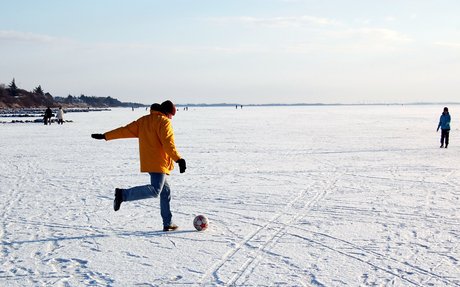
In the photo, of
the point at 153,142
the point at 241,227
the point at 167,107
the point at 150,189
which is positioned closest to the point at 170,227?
the point at 150,189

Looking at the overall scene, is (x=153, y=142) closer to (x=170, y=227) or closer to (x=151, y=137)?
(x=151, y=137)

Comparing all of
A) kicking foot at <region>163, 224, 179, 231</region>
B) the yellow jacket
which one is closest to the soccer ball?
kicking foot at <region>163, 224, 179, 231</region>

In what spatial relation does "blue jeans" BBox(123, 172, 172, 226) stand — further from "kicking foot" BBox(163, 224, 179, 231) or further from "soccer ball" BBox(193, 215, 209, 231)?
"soccer ball" BBox(193, 215, 209, 231)

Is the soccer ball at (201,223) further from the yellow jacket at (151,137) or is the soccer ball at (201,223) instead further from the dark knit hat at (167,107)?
the dark knit hat at (167,107)

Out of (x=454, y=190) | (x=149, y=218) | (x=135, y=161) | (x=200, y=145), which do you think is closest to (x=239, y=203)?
(x=149, y=218)

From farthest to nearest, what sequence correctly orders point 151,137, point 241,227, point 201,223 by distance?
point 241,227 < point 201,223 < point 151,137

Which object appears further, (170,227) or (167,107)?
(170,227)

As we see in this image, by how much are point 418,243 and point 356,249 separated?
780mm

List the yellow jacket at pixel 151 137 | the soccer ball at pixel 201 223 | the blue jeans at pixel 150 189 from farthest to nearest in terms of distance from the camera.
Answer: the soccer ball at pixel 201 223, the blue jeans at pixel 150 189, the yellow jacket at pixel 151 137

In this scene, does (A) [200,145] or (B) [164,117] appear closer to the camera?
(B) [164,117]

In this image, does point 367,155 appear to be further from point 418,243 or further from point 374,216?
point 418,243

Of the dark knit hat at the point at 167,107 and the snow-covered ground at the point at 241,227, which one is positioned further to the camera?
the dark knit hat at the point at 167,107

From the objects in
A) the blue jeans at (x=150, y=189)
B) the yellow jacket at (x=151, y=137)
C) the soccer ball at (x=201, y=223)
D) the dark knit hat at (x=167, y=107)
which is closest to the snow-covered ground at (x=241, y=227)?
the soccer ball at (x=201, y=223)

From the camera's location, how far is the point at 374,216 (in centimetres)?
720
